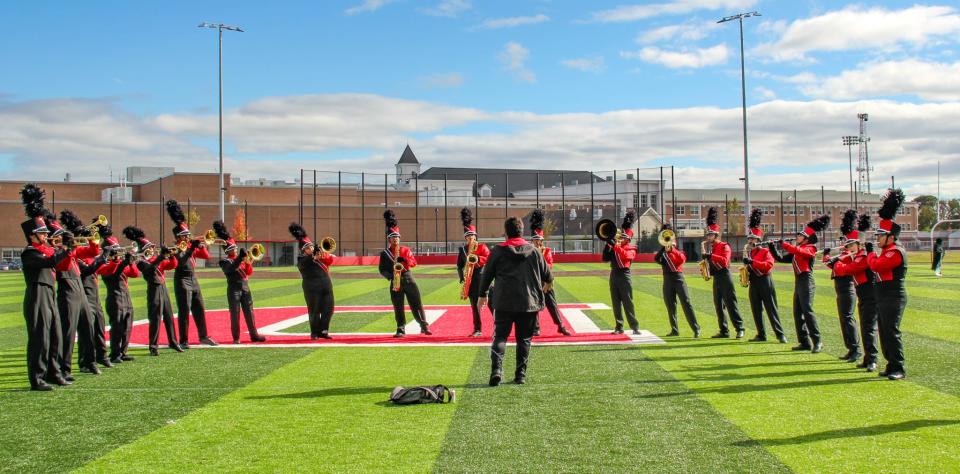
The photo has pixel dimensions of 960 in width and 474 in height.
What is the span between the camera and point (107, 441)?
6.14 meters

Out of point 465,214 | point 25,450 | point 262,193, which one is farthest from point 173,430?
point 262,193

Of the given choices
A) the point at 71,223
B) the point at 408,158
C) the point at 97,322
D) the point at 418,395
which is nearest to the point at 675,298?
the point at 418,395

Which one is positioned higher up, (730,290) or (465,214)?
(465,214)

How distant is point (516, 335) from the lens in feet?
27.5

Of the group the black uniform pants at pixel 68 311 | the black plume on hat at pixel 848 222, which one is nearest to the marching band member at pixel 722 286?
the black plume on hat at pixel 848 222

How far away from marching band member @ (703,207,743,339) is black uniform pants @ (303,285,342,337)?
246 inches

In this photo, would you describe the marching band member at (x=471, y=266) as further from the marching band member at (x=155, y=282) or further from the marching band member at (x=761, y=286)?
the marching band member at (x=155, y=282)

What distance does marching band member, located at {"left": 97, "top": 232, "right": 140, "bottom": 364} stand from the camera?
402 inches

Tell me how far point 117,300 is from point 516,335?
5.53 metres

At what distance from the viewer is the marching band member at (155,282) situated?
35.5 feet

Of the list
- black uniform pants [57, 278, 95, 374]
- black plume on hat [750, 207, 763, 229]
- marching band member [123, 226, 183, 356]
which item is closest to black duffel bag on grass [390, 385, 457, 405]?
black uniform pants [57, 278, 95, 374]

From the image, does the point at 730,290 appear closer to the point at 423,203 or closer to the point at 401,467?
the point at 401,467

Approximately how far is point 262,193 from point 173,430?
263ft

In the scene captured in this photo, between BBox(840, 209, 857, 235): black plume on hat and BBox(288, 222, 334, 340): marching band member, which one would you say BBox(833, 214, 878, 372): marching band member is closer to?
BBox(840, 209, 857, 235): black plume on hat
